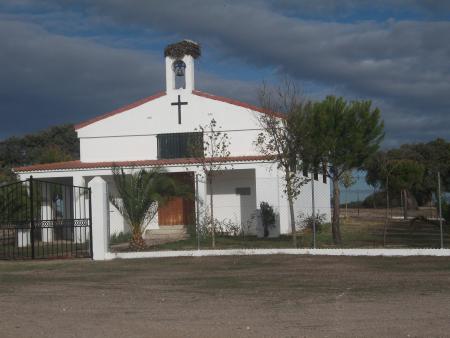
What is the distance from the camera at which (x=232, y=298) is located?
11.2 meters

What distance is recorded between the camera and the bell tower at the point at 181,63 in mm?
28203

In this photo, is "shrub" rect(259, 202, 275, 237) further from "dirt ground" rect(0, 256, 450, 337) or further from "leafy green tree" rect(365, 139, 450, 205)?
"leafy green tree" rect(365, 139, 450, 205)

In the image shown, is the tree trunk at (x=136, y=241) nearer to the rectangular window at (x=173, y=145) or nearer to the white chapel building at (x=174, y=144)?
the white chapel building at (x=174, y=144)

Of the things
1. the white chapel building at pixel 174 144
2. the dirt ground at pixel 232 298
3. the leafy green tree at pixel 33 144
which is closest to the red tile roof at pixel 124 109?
the white chapel building at pixel 174 144

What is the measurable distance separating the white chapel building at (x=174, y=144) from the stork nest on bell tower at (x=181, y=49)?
0.04m

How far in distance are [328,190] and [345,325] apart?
2571 centimetres

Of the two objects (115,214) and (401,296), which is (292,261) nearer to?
(401,296)

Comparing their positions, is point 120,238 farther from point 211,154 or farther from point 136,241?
point 136,241

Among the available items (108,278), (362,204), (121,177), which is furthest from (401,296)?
(362,204)

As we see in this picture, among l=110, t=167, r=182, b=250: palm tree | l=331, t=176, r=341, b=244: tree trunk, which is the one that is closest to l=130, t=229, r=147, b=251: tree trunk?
l=110, t=167, r=182, b=250: palm tree

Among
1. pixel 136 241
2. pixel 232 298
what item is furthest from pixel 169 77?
pixel 232 298

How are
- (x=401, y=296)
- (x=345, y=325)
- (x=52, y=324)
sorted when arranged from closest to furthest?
(x=345, y=325), (x=52, y=324), (x=401, y=296)

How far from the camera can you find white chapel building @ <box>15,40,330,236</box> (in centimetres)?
2735

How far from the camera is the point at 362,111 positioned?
19422 millimetres
